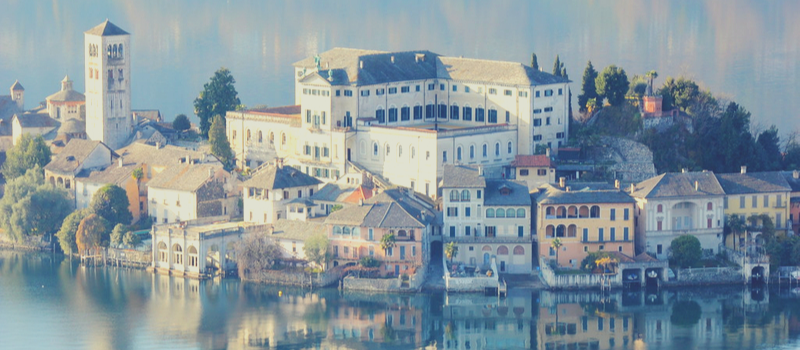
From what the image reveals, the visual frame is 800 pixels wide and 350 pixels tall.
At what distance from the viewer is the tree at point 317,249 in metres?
83.0

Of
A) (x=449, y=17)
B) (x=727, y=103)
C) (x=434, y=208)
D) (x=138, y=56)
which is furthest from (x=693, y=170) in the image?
(x=449, y=17)

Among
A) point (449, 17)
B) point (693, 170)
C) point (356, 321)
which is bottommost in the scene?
point (356, 321)

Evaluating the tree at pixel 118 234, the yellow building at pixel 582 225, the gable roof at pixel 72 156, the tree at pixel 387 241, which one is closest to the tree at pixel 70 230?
the tree at pixel 118 234

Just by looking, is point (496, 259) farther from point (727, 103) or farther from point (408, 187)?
point (727, 103)

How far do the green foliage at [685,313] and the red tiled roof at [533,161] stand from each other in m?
12.6

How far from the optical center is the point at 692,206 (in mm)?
84875

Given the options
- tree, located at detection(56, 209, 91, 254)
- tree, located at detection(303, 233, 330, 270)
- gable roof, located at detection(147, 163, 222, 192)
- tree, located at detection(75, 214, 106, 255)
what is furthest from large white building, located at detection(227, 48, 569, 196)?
tree, located at detection(56, 209, 91, 254)

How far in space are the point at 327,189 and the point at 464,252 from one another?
29.7ft

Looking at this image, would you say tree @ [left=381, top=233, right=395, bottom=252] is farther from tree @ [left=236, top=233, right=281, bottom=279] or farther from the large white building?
the large white building

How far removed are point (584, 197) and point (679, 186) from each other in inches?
176

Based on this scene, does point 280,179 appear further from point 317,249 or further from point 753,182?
point 753,182

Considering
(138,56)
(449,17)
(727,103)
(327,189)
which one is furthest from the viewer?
(449,17)

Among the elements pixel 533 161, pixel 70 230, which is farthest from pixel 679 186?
pixel 70 230

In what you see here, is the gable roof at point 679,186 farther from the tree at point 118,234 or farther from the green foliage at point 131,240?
the tree at point 118,234
